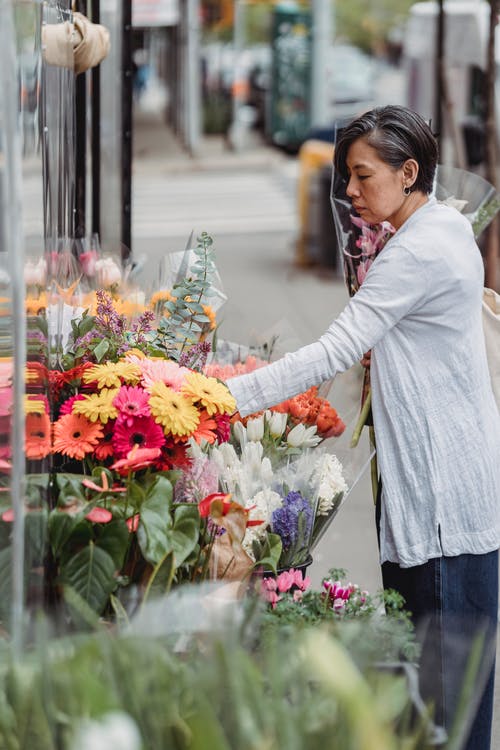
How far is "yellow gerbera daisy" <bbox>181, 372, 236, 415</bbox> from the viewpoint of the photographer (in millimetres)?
2469

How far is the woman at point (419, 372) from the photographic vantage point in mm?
2584

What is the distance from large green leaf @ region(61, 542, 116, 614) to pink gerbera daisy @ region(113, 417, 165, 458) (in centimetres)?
30

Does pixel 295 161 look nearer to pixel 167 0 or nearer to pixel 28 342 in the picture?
pixel 167 0

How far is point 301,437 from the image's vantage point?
2.78 metres

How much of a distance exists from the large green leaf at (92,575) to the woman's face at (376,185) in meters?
0.98

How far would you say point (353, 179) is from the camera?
8.77 ft

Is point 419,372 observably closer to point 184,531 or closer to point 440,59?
point 184,531

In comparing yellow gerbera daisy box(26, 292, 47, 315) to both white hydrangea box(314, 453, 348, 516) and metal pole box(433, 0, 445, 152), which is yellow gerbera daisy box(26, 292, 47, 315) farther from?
metal pole box(433, 0, 445, 152)

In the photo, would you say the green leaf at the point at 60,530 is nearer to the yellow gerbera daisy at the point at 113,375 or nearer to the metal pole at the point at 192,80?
the yellow gerbera daisy at the point at 113,375

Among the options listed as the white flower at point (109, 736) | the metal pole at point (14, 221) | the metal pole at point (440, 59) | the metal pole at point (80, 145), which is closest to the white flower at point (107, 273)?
the metal pole at point (80, 145)

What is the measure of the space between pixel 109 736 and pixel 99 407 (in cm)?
115

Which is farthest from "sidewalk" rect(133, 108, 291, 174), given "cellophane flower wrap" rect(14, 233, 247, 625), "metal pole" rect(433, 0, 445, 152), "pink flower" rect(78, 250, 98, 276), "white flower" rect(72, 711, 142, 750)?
"white flower" rect(72, 711, 142, 750)

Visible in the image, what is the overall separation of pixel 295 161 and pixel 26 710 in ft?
65.3

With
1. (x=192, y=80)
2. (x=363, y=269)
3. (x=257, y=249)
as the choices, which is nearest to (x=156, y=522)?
(x=363, y=269)
